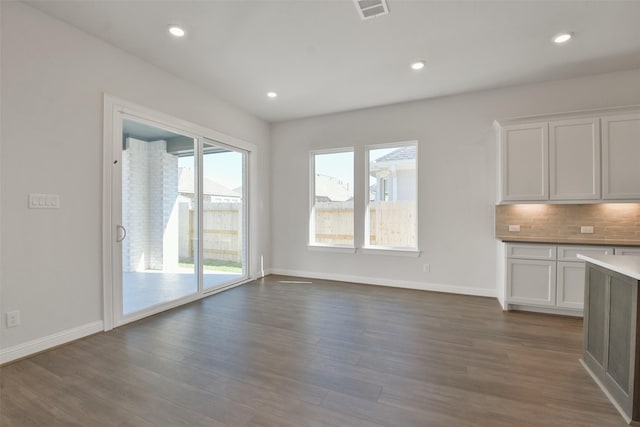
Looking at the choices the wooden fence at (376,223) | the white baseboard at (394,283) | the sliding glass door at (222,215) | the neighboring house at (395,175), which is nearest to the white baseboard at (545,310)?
the white baseboard at (394,283)

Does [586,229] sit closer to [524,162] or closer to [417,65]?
[524,162]

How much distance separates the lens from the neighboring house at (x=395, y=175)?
15.6 ft

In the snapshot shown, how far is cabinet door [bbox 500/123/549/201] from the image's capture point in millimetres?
3590

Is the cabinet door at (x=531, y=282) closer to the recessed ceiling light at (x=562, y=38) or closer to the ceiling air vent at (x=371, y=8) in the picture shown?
the recessed ceiling light at (x=562, y=38)

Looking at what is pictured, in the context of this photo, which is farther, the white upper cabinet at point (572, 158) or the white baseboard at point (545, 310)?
the white baseboard at point (545, 310)

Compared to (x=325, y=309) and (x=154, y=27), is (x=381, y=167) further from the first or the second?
(x=154, y=27)

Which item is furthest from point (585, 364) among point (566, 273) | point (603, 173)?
point (603, 173)

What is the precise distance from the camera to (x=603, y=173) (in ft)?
11.1

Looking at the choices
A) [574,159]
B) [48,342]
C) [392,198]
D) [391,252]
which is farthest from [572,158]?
[48,342]

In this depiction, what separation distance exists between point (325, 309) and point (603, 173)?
3.67 meters

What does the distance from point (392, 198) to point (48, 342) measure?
4.55m

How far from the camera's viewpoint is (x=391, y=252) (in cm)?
480

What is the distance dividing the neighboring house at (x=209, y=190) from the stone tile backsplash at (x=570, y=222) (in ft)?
13.5

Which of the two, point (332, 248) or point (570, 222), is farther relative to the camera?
point (332, 248)
